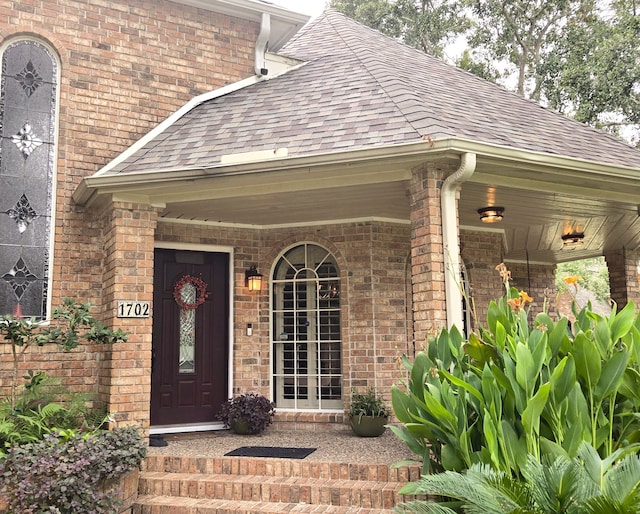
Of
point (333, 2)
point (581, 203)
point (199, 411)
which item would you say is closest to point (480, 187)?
point (581, 203)

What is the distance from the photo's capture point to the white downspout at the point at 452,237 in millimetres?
4934

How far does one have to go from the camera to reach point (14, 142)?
6.39 m

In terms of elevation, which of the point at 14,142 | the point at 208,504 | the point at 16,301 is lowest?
the point at 208,504

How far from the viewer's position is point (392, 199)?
21.5 ft

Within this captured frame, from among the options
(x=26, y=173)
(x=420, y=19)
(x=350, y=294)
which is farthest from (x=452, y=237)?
Answer: (x=420, y=19)

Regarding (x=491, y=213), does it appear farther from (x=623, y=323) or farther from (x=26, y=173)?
(x=26, y=173)

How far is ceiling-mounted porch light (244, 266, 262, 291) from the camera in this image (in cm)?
747

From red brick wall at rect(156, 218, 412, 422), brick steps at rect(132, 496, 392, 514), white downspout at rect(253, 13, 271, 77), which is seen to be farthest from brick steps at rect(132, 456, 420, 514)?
white downspout at rect(253, 13, 271, 77)

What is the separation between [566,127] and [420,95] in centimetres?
217

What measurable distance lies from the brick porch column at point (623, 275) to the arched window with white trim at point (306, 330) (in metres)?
5.63

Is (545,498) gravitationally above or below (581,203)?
below

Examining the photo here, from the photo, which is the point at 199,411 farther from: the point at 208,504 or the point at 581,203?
the point at 581,203

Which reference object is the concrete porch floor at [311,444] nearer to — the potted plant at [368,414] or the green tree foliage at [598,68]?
the potted plant at [368,414]

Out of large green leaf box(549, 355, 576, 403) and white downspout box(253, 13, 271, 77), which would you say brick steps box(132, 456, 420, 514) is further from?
white downspout box(253, 13, 271, 77)
